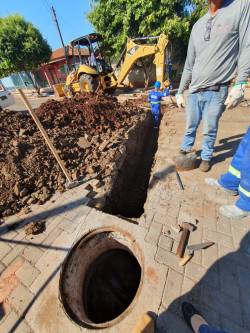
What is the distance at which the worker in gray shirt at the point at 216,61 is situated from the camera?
2.01 meters

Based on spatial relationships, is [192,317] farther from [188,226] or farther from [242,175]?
[242,175]

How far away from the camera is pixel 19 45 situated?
1290cm

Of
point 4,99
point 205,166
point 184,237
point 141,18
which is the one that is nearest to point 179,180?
point 205,166

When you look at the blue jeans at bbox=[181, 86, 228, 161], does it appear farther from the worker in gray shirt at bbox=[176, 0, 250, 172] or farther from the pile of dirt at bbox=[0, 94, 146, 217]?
the pile of dirt at bbox=[0, 94, 146, 217]

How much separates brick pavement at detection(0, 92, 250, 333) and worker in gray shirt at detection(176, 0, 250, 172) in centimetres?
101

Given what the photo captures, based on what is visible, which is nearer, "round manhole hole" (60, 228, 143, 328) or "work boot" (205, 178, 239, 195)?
"round manhole hole" (60, 228, 143, 328)

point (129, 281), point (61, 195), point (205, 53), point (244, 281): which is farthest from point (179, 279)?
point (205, 53)

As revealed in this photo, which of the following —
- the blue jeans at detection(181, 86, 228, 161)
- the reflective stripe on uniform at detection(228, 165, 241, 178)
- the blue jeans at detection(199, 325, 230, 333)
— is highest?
the blue jeans at detection(181, 86, 228, 161)

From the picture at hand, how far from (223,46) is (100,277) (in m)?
3.40

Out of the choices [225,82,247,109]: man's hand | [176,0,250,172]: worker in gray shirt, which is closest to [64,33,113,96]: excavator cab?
[176,0,250,172]: worker in gray shirt

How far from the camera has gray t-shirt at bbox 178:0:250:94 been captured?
1.97 m

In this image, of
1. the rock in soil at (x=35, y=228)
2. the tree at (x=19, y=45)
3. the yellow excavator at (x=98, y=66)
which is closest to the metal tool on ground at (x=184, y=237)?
the rock in soil at (x=35, y=228)

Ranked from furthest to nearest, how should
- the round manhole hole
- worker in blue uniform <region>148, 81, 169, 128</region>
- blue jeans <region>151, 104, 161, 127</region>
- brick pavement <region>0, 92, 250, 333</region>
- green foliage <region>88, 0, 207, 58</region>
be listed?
green foliage <region>88, 0, 207, 58</region>
blue jeans <region>151, 104, 161, 127</region>
worker in blue uniform <region>148, 81, 169, 128</region>
the round manhole hole
brick pavement <region>0, 92, 250, 333</region>

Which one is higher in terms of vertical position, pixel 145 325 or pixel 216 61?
pixel 216 61
